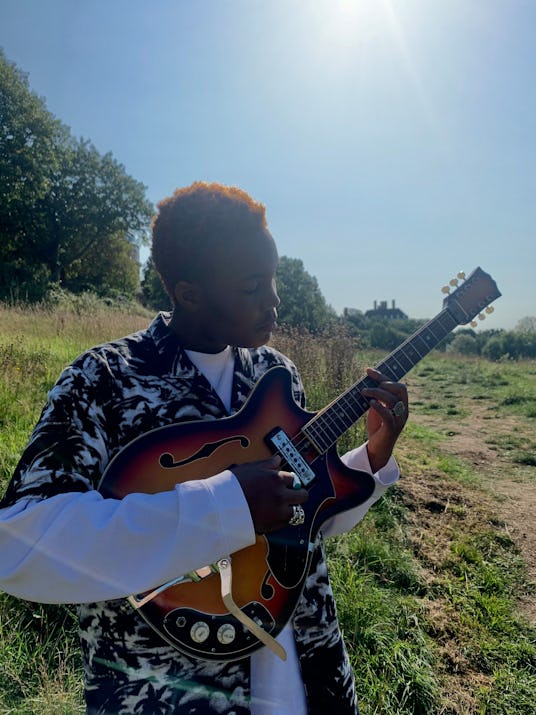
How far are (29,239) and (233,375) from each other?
83.4ft

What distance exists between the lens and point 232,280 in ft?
4.29

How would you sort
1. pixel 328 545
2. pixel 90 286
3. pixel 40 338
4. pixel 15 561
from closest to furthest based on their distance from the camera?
pixel 15 561 → pixel 328 545 → pixel 40 338 → pixel 90 286

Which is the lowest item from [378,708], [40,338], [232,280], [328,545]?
[378,708]

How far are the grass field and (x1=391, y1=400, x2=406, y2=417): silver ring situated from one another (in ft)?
4.89

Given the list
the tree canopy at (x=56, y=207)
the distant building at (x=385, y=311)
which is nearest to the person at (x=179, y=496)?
the tree canopy at (x=56, y=207)

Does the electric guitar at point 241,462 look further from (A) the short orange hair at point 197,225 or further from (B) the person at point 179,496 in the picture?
(A) the short orange hair at point 197,225

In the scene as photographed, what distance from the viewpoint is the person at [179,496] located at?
2.79ft

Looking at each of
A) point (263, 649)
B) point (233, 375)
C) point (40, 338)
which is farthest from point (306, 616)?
point (40, 338)

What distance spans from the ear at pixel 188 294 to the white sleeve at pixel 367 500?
0.76 m

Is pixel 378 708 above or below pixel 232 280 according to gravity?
below

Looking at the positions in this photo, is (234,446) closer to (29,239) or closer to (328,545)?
(328,545)

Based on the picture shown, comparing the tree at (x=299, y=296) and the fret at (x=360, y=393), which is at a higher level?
the tree at (x=299, y=296)

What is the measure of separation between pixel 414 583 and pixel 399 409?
200cm

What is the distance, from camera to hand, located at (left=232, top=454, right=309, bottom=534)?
984 mm
